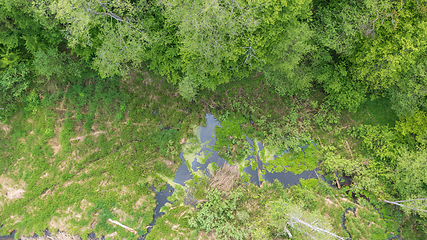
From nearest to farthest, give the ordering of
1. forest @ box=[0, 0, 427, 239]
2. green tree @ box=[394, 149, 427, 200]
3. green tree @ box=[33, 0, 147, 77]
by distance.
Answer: green tree @ box=[33, 0, 147, 77] → green tree @ box=[394, 149, 427, 200] → forest @ box=[0, 0, 427, 239]

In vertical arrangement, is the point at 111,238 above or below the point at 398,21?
below

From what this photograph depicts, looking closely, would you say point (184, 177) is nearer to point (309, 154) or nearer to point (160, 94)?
point (160, 94)

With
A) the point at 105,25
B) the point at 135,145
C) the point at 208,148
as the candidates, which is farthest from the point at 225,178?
the point at 105,25

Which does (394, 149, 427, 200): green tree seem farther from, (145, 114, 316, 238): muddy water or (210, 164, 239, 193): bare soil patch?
(210, 164, 239, 193): bare soil patch

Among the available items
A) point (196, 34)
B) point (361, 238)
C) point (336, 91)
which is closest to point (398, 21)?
point (336, 91)

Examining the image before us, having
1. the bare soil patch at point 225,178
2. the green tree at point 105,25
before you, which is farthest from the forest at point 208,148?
the green tree at point 105,25

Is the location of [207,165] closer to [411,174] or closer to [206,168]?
[206,168]

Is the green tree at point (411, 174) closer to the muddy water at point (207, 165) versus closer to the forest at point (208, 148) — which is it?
the forest at point (208, 148)

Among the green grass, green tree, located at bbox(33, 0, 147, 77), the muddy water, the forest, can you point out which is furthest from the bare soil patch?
green tree, located at bbox(33, 0, 147, 77)
